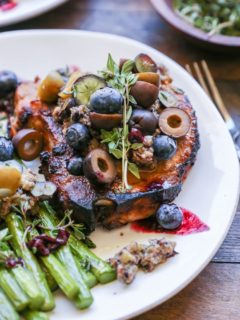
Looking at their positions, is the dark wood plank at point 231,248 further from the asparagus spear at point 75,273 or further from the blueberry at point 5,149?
the blueberry at point 5,149

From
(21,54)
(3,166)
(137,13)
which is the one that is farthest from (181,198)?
(137,13)

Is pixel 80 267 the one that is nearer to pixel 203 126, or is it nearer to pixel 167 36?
pixel 203 126

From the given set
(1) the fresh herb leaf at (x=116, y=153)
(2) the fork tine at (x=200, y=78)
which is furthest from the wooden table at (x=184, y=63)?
(1) the fresh herb leaf at (x=116, y=153)

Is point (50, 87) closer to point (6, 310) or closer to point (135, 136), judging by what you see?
point (135, 136)

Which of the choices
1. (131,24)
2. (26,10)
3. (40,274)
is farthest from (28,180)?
(131,24)

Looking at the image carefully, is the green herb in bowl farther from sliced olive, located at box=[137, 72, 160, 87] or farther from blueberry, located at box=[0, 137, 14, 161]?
blueberry, located at box=[0, 137, 14, 161]
